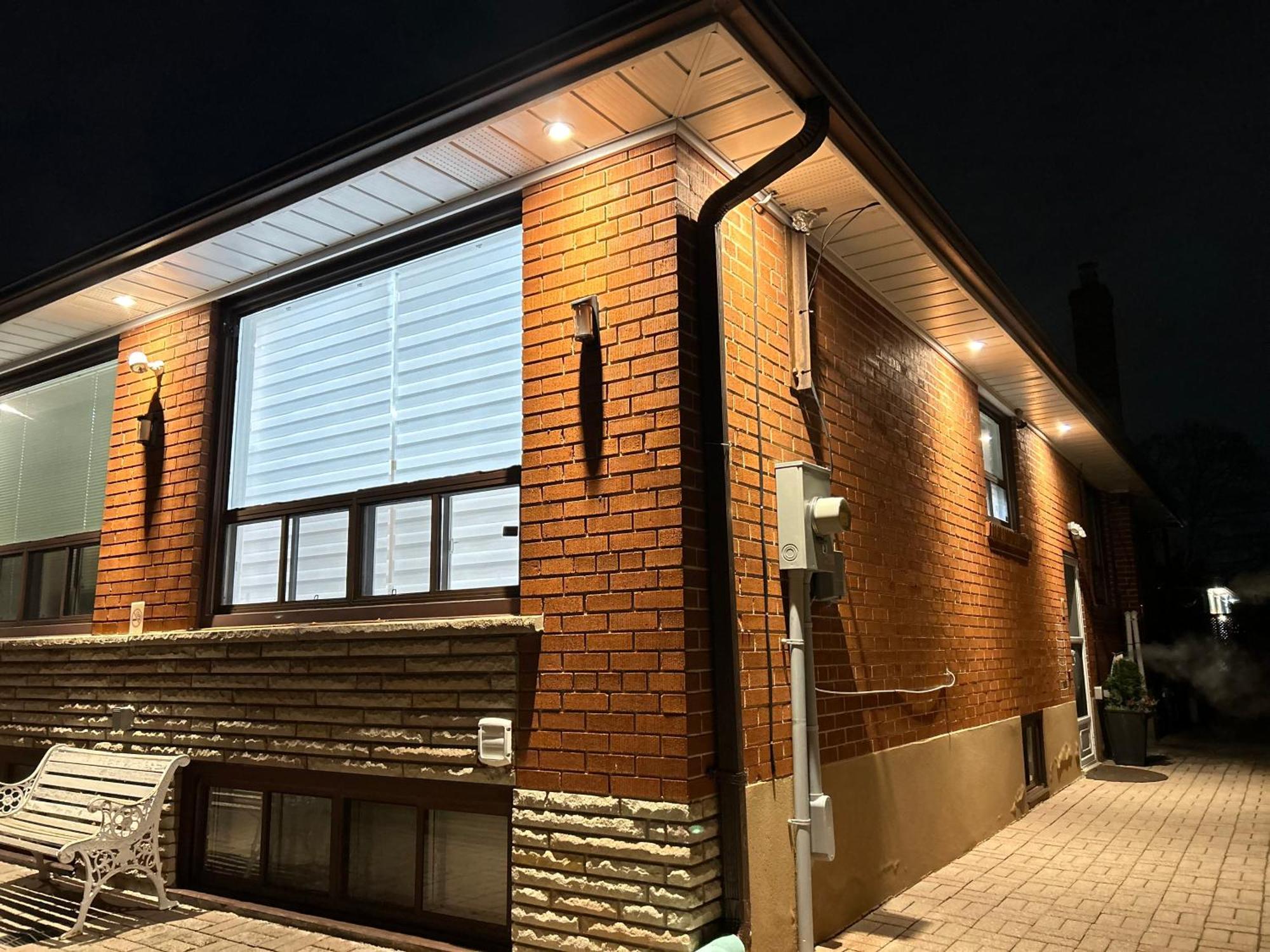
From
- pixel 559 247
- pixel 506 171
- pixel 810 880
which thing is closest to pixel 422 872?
pixel 810 880

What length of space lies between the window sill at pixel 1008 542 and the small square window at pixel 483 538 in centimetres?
519

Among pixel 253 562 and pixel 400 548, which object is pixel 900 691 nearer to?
pixel 400 548

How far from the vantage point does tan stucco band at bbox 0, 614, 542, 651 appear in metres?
4.02

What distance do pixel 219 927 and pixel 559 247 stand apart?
156 inches

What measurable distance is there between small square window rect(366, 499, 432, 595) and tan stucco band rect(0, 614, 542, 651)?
0.23 m

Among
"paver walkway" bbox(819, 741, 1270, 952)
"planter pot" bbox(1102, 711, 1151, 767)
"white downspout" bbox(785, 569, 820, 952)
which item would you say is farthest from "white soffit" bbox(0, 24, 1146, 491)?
"planter pot" bbox(1102, 711, 1151, 767)

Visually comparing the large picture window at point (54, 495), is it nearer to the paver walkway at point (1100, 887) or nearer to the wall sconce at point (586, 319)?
the wall sconce at point (586, 319)

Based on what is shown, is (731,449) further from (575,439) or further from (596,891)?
(596,891)

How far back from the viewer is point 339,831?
4766 mm

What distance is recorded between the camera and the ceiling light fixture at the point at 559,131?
3.94 metres

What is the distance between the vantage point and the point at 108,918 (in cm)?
488

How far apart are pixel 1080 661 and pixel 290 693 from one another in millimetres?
10096

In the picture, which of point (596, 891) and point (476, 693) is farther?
point (476, 693)

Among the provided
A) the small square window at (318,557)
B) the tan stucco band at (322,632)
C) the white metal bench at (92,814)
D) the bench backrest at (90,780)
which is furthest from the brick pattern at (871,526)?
the bench backrest at (90,780)
